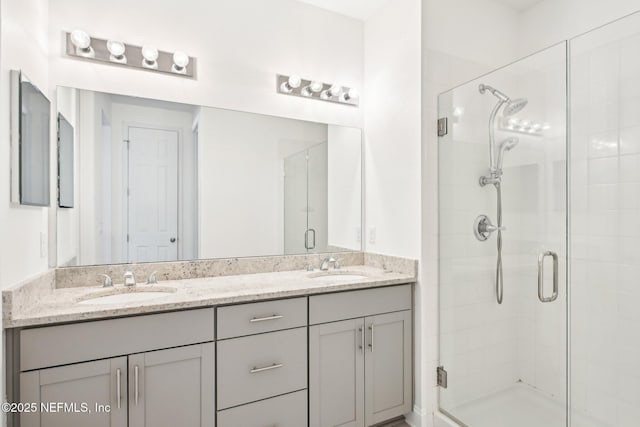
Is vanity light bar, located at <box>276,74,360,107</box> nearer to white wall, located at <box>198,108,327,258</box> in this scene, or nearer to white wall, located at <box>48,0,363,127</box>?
white wall, located at <box>48,0,363,127</box>

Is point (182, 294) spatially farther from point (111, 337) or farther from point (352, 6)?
point (352, 6)

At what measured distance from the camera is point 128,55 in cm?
195

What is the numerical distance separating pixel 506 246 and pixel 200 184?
73.1 inches

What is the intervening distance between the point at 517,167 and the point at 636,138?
0.49m

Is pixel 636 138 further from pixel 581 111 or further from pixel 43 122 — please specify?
pixel 43 122

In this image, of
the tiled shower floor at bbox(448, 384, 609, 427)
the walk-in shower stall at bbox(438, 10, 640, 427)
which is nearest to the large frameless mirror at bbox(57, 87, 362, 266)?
the walk-in shower stall at bbox(438, 10, 640, 427)

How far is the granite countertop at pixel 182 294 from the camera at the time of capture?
131 cm

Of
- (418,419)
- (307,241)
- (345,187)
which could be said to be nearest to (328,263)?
(307,241)

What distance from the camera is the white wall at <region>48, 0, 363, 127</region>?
1885 millimetres

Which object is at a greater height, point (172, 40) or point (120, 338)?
point (172, 40)

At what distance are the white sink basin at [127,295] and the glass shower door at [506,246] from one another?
1654mm

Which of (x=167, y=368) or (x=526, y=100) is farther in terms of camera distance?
(x=526, y=100)

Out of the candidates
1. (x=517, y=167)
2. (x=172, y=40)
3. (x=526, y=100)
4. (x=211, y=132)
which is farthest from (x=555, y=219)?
(x=172, y=40)

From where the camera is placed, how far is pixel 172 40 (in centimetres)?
208
